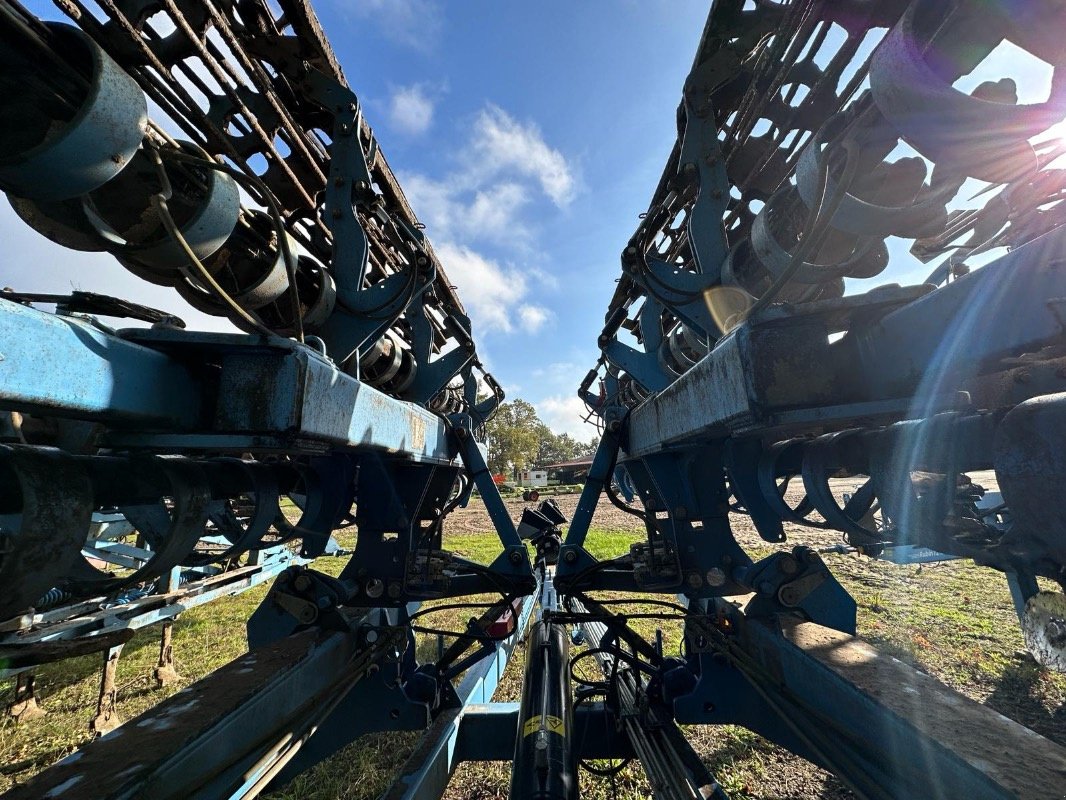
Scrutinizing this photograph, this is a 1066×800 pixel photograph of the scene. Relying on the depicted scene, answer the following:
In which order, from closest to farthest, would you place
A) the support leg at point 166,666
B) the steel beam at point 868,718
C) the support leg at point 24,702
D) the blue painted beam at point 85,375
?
1. the blue painted beam at point 85,375
2. the steel beam at point 868,718
3. the support leg at point 24,702
4. the support leg at point 166,666

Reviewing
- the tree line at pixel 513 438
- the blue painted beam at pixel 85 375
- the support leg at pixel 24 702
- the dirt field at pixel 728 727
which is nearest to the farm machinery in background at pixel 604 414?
the blue painted beam at pixel 85 375

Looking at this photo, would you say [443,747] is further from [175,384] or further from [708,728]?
[708,728]

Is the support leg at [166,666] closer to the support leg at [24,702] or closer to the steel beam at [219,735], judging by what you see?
the support leg at [24,702]

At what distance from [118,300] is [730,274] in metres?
2.61

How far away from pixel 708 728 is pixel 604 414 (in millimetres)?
2611

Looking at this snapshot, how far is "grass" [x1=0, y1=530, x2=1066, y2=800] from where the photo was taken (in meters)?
2.88

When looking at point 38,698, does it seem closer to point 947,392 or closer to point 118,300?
point 118,300

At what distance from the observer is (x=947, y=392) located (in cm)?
117

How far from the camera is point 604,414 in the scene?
301 cm

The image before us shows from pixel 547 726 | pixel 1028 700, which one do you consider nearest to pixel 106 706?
pixel 547 726

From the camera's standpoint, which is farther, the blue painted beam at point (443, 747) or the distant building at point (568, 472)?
the distant building at point (568, 472)

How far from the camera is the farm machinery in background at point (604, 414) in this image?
3.60 ft

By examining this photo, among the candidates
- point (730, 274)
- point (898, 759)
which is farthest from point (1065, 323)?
point (730, 274)

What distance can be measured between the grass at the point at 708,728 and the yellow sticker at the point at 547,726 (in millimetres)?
966
